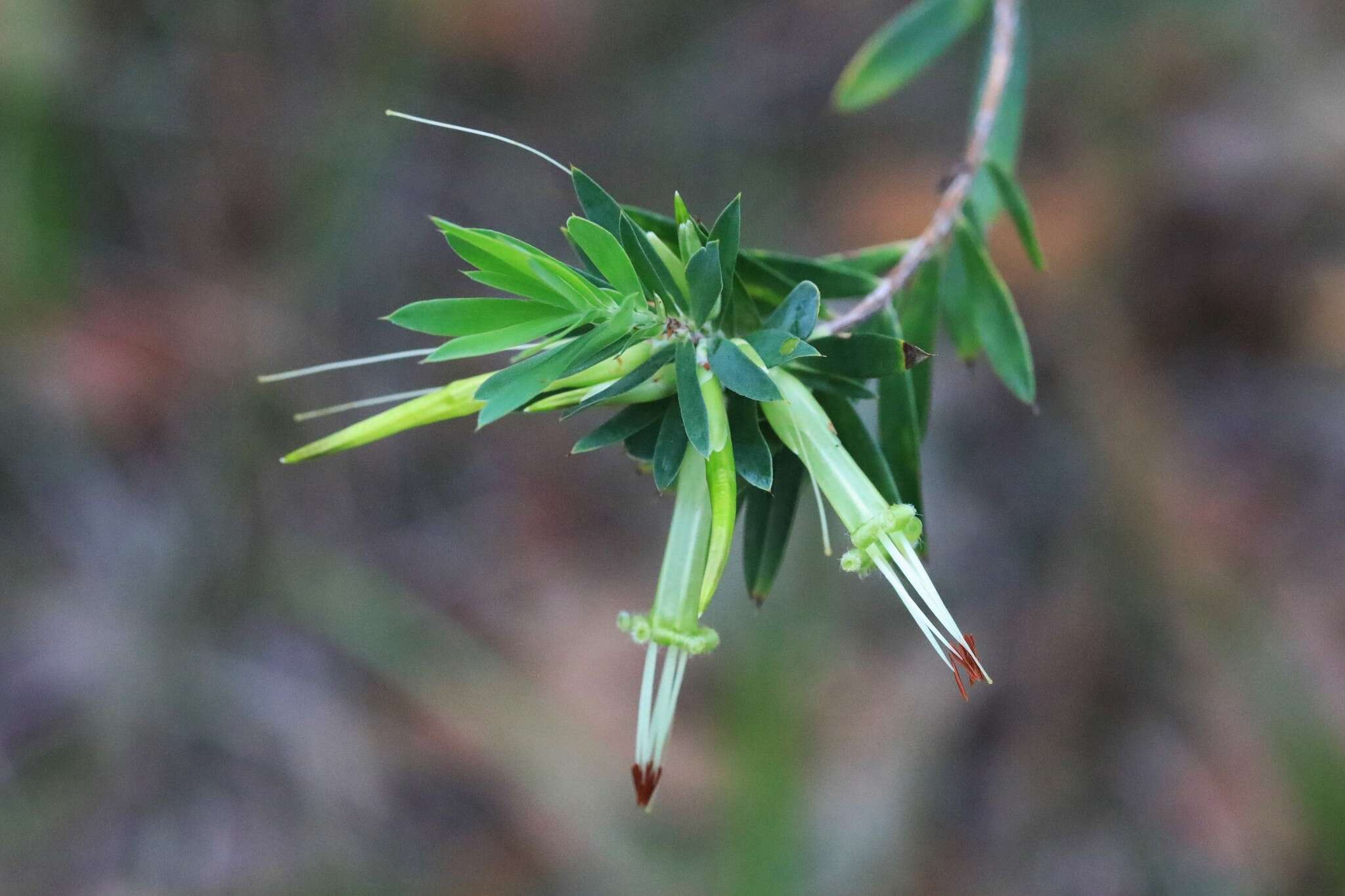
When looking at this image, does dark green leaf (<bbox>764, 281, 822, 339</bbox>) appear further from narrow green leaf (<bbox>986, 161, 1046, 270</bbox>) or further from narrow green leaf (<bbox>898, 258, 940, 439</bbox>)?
narrow green leaf (<bbox>986, 161, 1046, 270</bbox>)

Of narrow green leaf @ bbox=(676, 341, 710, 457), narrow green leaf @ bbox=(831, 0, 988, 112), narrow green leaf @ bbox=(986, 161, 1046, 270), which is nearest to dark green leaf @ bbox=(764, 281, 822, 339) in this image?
narrow green leaf @ bbox=(676, 341, 710, 457)

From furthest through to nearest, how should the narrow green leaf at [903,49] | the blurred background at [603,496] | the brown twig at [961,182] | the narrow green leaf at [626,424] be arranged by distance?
the blurred background at [603,496]
the narrow green leaf at [903,49]
the brown twig at [961,182]
the narrow green leaf at [626,424]

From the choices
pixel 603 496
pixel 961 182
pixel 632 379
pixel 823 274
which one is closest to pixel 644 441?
pixel 632 379

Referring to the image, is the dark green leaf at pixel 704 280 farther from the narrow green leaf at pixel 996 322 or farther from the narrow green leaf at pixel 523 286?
the narrow green leaf at pixel 996 322

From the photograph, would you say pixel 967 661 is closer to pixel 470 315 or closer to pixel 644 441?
pixel 644 441

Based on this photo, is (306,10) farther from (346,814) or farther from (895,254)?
(895,254)

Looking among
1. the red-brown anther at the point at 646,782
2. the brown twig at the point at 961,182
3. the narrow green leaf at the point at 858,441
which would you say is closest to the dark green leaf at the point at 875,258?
the brown twig at the point at 961,182
